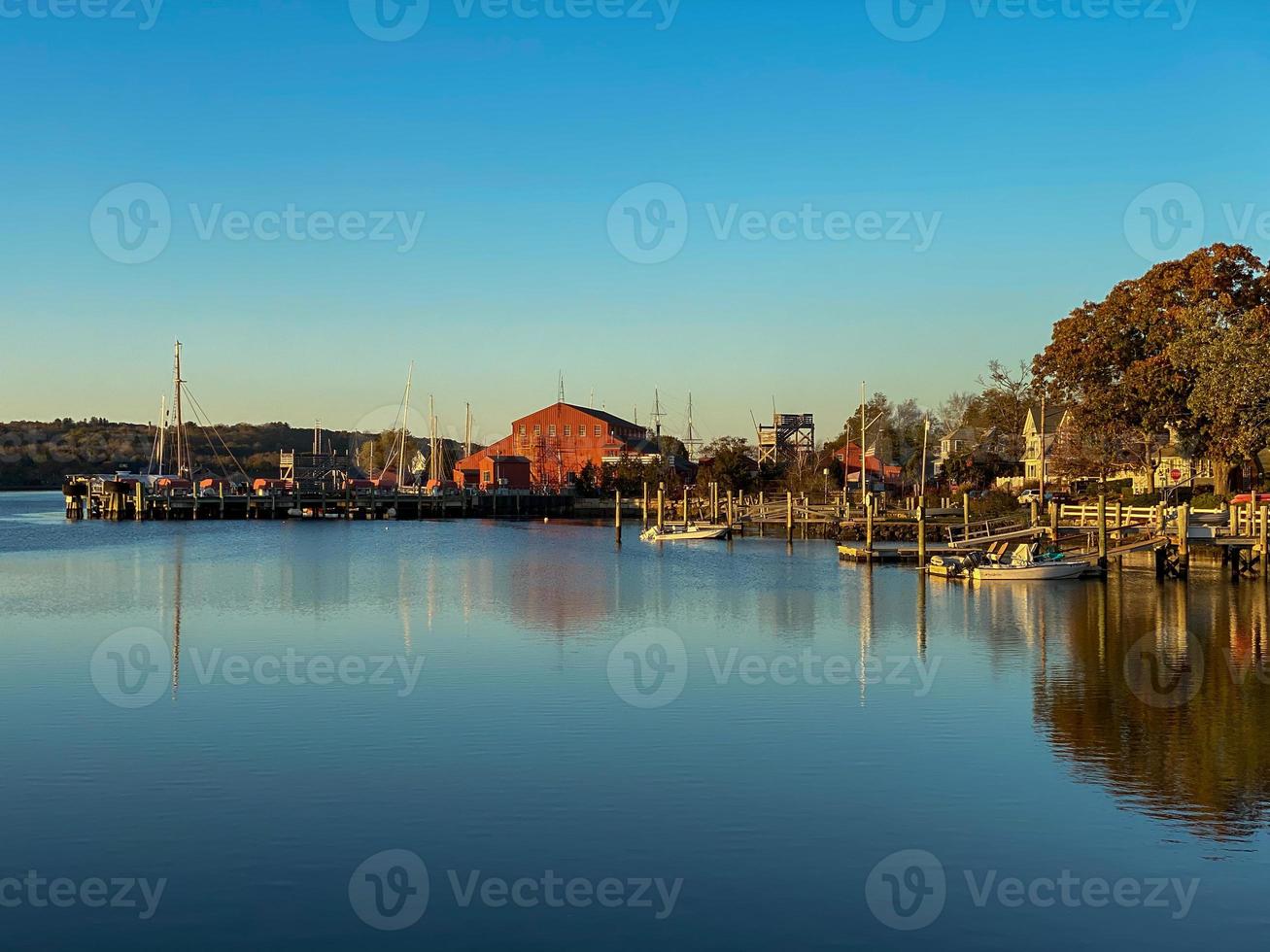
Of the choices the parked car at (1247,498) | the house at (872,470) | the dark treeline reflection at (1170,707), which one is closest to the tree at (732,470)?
the house at (872,470)

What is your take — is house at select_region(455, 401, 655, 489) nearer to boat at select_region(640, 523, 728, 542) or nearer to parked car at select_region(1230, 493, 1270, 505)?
boat at select_region(640, 523, 728, 542)

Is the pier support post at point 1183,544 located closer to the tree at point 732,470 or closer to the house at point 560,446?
the tree at point 732,470

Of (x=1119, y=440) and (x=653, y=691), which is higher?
(x=1119, y=440)

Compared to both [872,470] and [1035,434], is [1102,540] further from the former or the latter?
[872,470]

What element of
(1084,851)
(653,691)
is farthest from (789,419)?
(1084,851)

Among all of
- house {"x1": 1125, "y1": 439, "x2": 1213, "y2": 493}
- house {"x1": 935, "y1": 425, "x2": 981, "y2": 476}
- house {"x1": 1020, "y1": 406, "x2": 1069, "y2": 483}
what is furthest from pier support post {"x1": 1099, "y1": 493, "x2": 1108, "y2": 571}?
house {"x1": 935, "y1": 425, "x2": 981, "y2": 476}

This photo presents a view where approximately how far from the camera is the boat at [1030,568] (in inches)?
1932

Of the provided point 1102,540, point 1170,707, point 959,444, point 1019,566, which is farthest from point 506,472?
point 1170,707

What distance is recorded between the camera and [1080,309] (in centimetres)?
6662

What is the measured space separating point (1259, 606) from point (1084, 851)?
28121mm

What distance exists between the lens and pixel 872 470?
139 m

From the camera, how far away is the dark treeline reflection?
17.7m

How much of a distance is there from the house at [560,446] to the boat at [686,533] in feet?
203

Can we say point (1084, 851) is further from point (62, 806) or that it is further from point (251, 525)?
point (251, 525)
